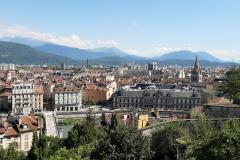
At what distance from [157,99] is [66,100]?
14.2 metres

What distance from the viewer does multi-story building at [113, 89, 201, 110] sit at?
71.0m

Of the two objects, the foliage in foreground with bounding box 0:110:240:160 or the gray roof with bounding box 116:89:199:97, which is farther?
the gray roof with bounding box 116:89:199:97

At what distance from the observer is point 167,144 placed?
67.2 feet

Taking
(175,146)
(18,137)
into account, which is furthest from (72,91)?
(175,146)

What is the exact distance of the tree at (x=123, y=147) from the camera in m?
17.7

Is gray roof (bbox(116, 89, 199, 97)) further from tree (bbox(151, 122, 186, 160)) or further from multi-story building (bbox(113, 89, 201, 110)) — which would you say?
tree (bbox(151, 122, 186, 160))

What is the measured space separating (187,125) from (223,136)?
37.3ft

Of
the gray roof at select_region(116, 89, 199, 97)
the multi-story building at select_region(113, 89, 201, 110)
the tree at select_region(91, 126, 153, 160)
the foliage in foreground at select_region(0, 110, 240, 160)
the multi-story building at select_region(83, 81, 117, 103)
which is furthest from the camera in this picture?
the multi-story building at select_region(83, 81, 117, 103)

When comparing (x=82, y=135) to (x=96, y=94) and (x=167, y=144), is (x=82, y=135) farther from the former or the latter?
(x=96, y=94)

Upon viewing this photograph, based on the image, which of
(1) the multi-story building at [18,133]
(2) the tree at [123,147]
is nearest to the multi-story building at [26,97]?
(1) the multi-story building at [18,133]

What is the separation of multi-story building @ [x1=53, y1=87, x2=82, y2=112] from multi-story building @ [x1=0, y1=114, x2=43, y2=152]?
131 ft

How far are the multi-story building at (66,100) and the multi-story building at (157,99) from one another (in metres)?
6.22

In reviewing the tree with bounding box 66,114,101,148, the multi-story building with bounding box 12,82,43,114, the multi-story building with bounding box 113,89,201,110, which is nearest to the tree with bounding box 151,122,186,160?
the tree with bounding box 66,114,101,148

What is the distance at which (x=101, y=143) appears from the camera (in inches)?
718
